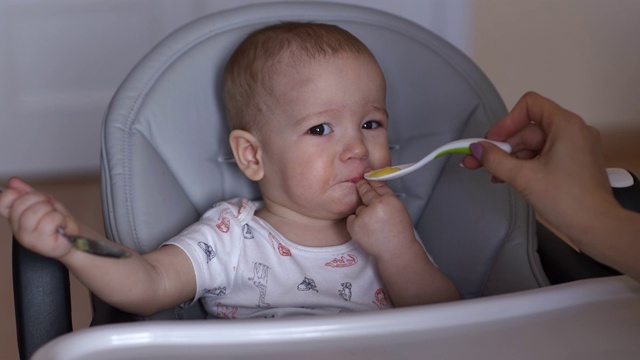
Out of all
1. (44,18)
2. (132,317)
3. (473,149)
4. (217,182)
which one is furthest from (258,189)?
(44,18)

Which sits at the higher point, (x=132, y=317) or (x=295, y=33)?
(x=295, y=33)

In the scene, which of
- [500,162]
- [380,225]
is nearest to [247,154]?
[380,225]

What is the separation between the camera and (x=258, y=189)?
4.60ft

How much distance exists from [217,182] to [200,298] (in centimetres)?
18

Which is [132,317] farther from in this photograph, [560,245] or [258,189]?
[560,245]

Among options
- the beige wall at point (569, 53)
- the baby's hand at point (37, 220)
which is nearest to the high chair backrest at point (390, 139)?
the baby's hand at point (37, 220)

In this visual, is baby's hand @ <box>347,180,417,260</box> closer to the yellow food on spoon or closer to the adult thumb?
the yellow food on spoon

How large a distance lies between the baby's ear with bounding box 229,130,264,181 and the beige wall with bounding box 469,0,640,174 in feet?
4.98

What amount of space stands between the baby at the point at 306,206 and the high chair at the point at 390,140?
42 millimetres

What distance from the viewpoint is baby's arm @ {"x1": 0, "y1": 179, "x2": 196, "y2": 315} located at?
0.96 meters

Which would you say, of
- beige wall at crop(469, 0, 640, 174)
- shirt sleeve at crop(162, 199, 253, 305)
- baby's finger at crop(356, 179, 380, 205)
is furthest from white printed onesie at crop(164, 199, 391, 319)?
beige wall at crop(469, 0, 640, 174)

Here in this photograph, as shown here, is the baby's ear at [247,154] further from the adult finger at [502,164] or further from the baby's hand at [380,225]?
the adult finger at [502,164]

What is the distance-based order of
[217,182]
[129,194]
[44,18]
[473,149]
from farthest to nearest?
[44,18] < [217,182] < [129,194] < [473,149]

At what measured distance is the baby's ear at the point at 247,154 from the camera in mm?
1309
